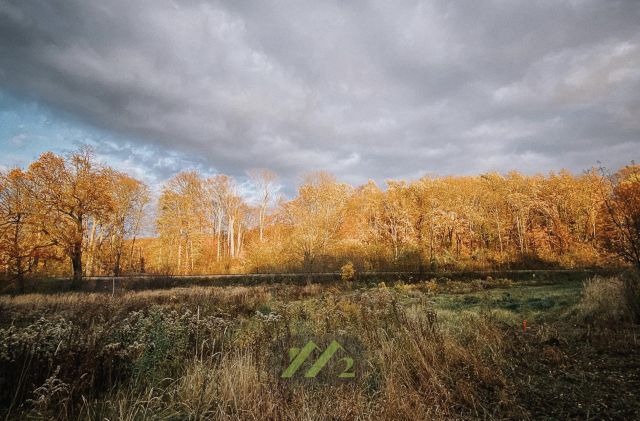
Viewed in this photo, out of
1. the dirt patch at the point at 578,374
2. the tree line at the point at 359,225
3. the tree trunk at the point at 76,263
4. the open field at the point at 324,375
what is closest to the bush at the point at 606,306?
the dirt patch at the point at 578,374

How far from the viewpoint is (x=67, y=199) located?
22.0m

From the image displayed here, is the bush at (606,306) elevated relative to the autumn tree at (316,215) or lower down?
lower down

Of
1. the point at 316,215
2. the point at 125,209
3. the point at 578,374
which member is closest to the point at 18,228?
the point at 125,209

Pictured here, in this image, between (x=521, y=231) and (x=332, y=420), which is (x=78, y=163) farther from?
(x=521, y=231)

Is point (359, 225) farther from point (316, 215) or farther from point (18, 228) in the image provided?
point (18, 228)

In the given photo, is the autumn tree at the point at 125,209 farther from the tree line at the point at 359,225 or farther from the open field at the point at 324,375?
the open field at the point at 324,375

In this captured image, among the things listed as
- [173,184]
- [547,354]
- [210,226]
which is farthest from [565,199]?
[173,184]

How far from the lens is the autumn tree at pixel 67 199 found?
20984 mm

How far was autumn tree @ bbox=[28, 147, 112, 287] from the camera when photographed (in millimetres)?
20984

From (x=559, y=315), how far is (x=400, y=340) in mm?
6009

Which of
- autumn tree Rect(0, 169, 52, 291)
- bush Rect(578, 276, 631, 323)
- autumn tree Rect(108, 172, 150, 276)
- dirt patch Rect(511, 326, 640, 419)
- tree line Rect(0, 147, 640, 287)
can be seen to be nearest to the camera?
dirt patch Rect(511, 326, 640, 419)

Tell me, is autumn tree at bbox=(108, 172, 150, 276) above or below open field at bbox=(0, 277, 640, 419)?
above

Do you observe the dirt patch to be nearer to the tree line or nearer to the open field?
the open field

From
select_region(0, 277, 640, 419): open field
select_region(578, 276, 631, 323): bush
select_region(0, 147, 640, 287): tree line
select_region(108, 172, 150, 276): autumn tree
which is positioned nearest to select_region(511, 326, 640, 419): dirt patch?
select_region(0, 277, 640, 419): open field
